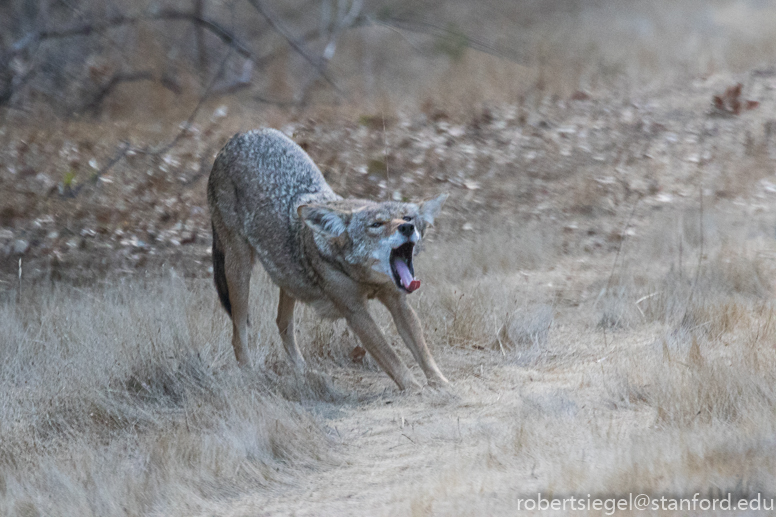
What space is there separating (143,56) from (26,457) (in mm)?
10579

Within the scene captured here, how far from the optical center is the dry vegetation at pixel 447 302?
4.02m

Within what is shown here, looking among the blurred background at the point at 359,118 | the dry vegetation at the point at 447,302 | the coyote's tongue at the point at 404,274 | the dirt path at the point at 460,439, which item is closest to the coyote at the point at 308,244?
the coyote's tongue at the point at 404,274

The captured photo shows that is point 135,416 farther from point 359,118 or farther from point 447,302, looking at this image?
point 359,118

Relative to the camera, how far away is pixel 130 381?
18.3ft

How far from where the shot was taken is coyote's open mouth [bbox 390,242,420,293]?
16.6ft

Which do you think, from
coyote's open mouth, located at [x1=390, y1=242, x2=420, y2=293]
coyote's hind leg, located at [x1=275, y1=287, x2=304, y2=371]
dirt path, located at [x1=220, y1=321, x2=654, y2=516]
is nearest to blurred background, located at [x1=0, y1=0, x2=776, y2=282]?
coyote's hind leg, located at [x1=275, y1=287, x2=304, y2=371]

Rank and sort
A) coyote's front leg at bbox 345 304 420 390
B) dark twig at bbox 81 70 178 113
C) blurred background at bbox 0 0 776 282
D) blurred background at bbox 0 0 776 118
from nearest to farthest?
coyote's front leg at bbox 345 304 420 390, blurred background at bbox 0 0 776 282, dark twig at bbox 81 70 178 113, blurred background at bbox 0 0 776 118

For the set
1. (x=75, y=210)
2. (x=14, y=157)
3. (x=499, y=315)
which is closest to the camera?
(x=499, y=315)

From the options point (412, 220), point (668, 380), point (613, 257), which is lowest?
point (613, 257)

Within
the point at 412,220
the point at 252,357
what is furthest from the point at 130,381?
the point at 412,220

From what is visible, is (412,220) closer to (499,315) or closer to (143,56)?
(499,315)

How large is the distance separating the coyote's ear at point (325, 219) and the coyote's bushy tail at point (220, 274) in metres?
1.46

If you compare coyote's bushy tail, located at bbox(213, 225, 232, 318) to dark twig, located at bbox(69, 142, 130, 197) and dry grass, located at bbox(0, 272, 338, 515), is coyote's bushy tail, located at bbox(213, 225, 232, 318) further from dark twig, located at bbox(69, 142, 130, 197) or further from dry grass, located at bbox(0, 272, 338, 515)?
dark twig, located at bbox(69, 142, 130, 197)

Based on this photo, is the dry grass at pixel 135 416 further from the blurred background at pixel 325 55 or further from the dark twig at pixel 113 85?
the blurred background at pixel 325 55
